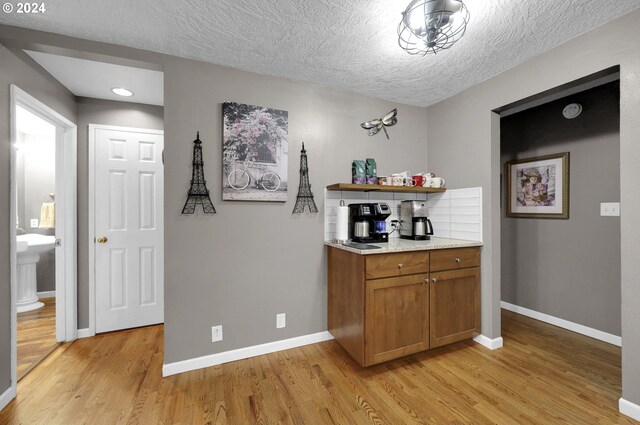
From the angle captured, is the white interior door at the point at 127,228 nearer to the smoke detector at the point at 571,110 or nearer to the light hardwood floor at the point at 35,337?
the light hardwood floor at the point at 35,337

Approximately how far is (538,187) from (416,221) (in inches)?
62.2

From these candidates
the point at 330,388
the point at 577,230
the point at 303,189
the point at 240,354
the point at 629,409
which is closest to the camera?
the point at 629,409

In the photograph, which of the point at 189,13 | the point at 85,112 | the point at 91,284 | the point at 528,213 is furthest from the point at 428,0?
the point at 91,284

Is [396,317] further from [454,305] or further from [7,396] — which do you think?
[7,396]

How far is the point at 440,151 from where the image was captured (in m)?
2.86

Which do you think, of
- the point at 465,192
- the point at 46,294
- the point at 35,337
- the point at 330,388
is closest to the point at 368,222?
the point at 465,192

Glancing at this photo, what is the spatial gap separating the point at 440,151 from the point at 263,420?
109 inches

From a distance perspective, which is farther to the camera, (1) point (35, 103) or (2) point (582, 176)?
(2) point (582, 176)

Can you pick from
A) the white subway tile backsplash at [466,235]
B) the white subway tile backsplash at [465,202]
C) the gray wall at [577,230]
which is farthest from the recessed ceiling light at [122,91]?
the gray wall at [577,230]

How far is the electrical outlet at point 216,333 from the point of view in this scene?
6.93 feet

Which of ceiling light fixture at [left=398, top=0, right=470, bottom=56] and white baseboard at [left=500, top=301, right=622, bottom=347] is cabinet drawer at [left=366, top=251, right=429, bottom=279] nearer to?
ceiling light fixture at [left=398, top=0, right=470, bottom=56]

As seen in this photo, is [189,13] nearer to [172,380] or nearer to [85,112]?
[85,112]

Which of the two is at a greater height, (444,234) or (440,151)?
(440,151)

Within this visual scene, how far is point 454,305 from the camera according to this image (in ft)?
7.49
